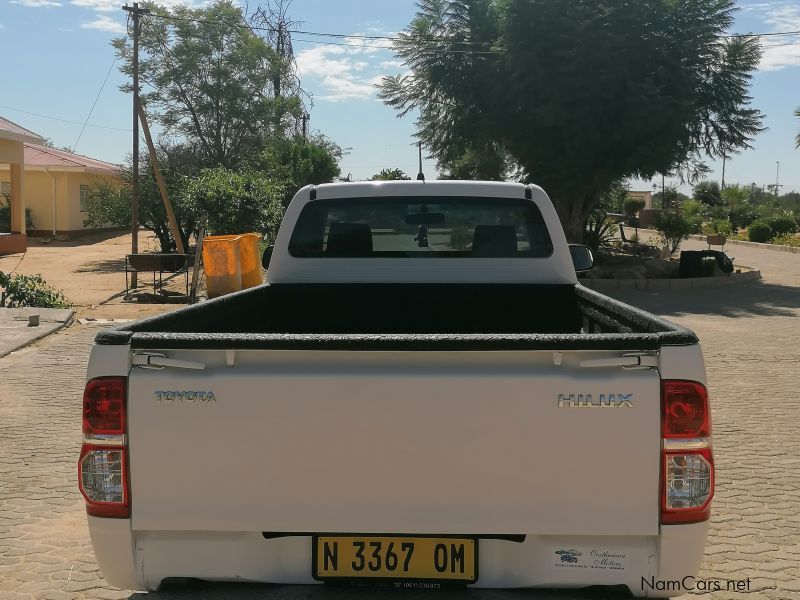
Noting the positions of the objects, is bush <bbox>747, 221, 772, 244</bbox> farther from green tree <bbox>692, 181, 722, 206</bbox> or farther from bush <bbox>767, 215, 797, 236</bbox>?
green tree <bbox>692, 181, 722, 206</bbox>

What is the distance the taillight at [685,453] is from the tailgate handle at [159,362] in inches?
55.9

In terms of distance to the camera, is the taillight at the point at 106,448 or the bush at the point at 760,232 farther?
the bush at the point at 760,232

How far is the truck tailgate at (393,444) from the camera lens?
2.68 meters

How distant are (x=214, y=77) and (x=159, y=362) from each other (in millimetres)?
42356

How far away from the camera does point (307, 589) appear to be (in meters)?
3.53

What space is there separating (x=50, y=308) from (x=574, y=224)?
48.2 feet

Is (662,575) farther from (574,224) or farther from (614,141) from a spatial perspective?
(574,224)

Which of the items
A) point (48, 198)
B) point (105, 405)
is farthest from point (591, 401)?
point (48, 198)

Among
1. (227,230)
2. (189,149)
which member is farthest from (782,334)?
(189,149)

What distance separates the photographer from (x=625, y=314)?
367cm

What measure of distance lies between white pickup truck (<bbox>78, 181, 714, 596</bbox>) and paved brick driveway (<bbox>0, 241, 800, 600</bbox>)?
1.16ft

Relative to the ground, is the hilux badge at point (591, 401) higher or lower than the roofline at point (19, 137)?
lower

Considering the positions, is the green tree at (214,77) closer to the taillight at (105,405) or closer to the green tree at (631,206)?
the green tree at (631,206)

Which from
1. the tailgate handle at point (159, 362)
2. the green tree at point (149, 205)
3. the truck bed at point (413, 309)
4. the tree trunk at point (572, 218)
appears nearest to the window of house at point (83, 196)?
the green tree at point (149, 205)
